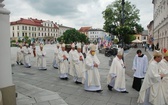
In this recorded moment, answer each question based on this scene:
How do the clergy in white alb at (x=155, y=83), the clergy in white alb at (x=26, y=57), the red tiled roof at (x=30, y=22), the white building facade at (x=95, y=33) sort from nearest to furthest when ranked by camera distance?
the clergy in white alb at (x=155, y=83), the clergy in white alb at (x=26, y=57), the red tiled roof at (x=30, y=22), the white building facade at (x=95, y=33)

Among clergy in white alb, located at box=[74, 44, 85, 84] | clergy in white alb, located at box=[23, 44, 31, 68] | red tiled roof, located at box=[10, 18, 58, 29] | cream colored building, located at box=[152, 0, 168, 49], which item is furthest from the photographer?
red tiled roof, located at box=[10, 18, 58, 29]

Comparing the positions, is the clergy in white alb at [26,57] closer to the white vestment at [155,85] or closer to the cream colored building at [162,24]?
the white vestment at [155,85]

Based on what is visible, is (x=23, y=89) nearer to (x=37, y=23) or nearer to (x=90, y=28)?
(x=37, y=23)

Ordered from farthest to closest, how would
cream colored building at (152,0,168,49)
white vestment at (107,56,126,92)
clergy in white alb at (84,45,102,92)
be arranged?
cream colored building at (152,0,168,49) → clergy in white alb at (84,45,102,92) → white vestment at (107,56,126,92)

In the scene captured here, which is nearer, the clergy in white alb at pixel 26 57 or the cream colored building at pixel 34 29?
the clergy in white alb at pixel 26 57

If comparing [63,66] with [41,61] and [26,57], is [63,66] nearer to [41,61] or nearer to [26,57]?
[41,61]

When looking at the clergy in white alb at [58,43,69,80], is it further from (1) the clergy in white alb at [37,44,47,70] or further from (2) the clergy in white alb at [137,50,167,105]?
(2) the clergy in white alb at [137,50,167,105]

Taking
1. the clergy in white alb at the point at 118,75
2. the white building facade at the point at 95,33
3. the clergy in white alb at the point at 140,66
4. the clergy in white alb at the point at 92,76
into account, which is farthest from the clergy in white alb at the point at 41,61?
the white building facade at the point at 95,33

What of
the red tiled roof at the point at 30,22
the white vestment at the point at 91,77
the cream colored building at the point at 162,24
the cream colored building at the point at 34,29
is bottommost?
the white vestment at the point at 91,77

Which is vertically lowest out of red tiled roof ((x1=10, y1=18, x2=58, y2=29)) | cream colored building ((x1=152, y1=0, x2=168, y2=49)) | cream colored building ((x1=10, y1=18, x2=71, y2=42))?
cream colored building ((x1=152, y1=0, x2=168, y2=49))

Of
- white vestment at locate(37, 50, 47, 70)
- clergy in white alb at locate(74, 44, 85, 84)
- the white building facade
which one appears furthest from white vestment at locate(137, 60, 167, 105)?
the white building facade

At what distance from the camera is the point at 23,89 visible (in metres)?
7.10

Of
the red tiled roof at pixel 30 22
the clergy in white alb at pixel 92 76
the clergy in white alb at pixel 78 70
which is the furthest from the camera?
the red tiled roof at pixel 30 22

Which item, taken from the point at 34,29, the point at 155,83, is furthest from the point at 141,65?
the point at 34,29
